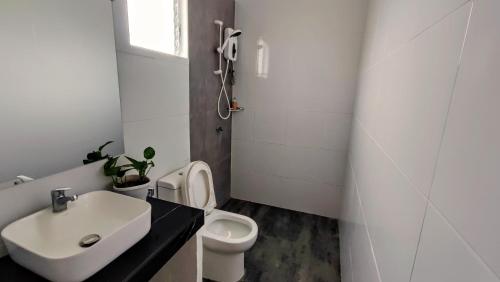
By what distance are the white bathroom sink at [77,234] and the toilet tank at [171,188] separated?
46cm

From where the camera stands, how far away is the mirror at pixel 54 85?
Result: 0.84 m

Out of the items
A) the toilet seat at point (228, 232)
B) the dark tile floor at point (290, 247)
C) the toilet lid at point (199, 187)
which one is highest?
the toilet lid at point (199, 187)

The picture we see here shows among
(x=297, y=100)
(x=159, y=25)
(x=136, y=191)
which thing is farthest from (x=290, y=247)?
(x=159, y=25)

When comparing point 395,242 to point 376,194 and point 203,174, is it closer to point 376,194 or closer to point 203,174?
point 376,194

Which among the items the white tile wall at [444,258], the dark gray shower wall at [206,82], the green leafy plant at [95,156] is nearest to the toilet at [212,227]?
the dark gray shower wall at [206,82]

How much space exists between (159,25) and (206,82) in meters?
0.55

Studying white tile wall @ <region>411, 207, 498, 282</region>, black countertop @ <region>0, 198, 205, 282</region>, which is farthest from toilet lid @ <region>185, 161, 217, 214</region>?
white tile wall @ <region>411, 207, 498, 282</region>

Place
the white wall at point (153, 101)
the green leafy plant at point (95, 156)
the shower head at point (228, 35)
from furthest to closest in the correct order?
the shower head at point (228, 35)
the white wall at point (153, 101)
the green leafy plant at point (95, 156)

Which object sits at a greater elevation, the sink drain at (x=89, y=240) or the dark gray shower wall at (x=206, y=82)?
the dark gray shower wall at (x=206, y=82)

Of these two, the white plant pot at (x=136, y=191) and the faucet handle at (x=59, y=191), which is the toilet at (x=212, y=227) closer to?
the white plant pot at (x=136, y=191)

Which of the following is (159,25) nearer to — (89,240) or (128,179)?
Answer: (128,179)

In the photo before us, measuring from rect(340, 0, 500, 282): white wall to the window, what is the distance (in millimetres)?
1333

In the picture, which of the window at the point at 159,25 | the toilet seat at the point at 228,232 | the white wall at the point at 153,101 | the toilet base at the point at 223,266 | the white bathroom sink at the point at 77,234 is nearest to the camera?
the white bathroom sink at the point at 77,234

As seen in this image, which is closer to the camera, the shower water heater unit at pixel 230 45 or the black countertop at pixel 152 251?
the black countertop at pixel 152 251
